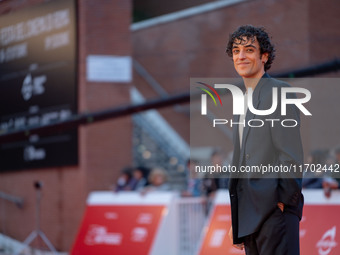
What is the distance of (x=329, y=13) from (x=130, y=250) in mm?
7419

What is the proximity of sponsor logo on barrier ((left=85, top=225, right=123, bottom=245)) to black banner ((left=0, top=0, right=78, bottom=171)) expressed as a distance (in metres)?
3.23

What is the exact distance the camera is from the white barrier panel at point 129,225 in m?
9.07

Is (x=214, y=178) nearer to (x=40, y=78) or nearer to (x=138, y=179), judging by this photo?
(x=138, y=179)

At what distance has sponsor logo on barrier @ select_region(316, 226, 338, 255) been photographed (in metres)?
6.72

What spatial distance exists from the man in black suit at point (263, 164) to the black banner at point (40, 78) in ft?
30.6

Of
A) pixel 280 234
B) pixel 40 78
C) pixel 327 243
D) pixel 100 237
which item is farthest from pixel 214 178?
pixel 280 234

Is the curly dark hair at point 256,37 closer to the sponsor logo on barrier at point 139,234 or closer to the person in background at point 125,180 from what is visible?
the sponsor logo on barrier at point 139,234

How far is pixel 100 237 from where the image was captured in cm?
987

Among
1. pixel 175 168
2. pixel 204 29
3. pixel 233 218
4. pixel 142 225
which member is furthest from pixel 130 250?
pixel 204 29

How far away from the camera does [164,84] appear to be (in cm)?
1877

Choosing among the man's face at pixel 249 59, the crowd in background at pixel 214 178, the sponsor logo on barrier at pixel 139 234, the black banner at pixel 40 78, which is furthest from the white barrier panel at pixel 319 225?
the black banner at pixel 40 78

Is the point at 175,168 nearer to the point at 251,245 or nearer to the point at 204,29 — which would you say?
the point at 204,29

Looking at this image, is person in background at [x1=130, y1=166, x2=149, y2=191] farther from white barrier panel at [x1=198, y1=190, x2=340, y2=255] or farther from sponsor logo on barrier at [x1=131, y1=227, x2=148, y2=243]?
white barrier panel at [x1=198, y1=190, x2=340, y2=255]

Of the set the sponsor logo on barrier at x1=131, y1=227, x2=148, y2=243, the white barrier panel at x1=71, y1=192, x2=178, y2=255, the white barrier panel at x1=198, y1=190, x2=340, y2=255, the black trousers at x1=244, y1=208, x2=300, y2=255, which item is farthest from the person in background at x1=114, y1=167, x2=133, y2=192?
the black trousers at x1=244, y1=208, x2=300, y2=255
